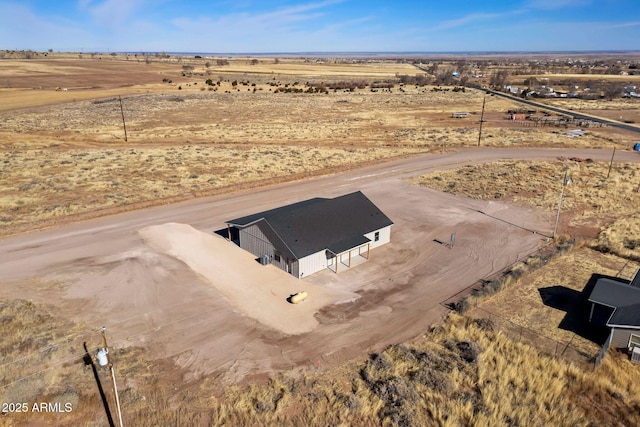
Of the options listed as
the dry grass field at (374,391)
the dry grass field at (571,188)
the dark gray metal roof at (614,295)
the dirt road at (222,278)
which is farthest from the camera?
the dry grass field at (571,188)

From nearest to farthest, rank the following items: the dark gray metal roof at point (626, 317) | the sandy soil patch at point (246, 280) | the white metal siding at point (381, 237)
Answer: the dark gray metal roof at point (626, 317)
the sandy soil patch at point (246, 280)
the white metal siding at point (381, 237)

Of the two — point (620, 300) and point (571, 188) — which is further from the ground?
point (620, 300)

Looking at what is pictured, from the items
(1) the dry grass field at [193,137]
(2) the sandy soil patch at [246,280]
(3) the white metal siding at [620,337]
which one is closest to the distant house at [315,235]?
(2) the sandy soil patch at [246,280]

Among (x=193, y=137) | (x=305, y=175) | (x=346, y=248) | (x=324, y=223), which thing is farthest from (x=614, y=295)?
(x=193, y=137)

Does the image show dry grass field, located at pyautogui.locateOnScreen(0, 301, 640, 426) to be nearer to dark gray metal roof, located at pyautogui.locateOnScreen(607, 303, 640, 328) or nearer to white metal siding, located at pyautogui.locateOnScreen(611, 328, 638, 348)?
Result: white metal siding, located at pyautogui.locateOnScreen(611, 328, 638, 348)

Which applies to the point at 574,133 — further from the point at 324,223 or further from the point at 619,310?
the point at 324,223

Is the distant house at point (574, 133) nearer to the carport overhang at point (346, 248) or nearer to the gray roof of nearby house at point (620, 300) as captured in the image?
the gray roof of nearby house at point (620, 300)

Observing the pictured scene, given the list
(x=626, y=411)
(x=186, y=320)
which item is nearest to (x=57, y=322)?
(x=186, y=320)
